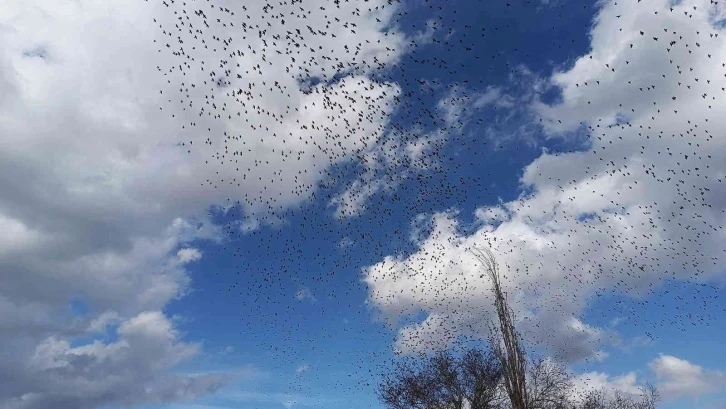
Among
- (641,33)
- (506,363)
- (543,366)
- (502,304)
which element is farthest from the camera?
(543,366)

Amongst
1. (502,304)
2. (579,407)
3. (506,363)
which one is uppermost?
(579,407)

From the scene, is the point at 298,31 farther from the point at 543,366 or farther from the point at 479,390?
the point at 543,366

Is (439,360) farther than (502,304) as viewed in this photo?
Yes

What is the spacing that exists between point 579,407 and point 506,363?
132ft

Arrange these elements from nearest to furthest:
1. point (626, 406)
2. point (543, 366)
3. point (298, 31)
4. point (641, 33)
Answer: point (641, 33) → point (298, 31) → point (543, 366) → point (626, 406)

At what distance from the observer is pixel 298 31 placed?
17.5 meters

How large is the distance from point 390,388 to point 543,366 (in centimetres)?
1573

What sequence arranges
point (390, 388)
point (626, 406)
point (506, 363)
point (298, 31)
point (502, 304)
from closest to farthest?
point (298, 31), point (506, 363), point (502, 304), point (390, 388), point (626, 406)

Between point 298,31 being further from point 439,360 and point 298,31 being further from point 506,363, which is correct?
point 439,360

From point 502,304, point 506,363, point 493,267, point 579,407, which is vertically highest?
point 579,407

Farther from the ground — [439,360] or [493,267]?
[439,360]

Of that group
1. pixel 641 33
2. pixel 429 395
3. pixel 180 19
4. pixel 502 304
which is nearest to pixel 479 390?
pixel 429 395

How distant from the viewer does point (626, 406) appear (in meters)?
66.4

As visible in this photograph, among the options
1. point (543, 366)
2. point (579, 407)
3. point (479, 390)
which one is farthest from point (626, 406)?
point (479, 390)
